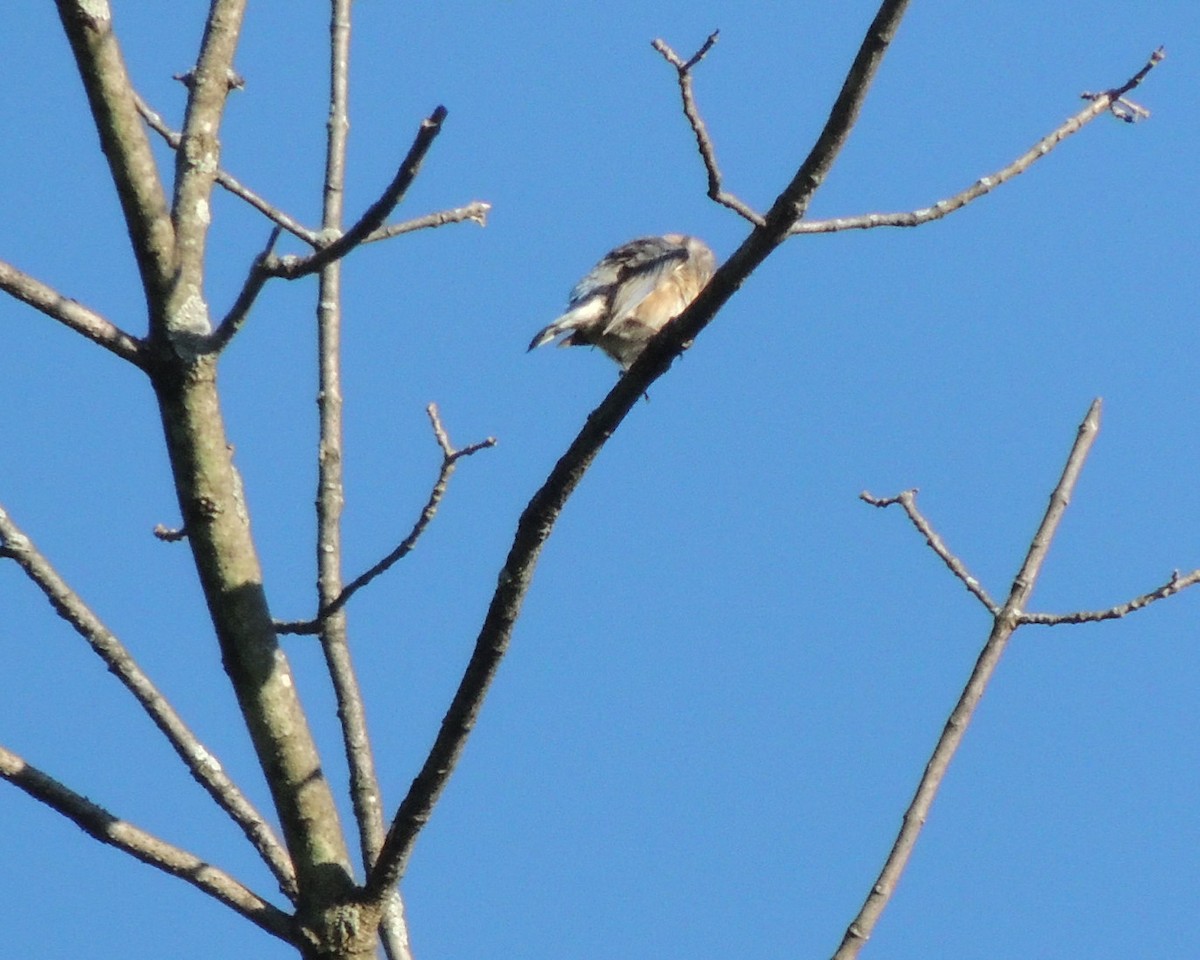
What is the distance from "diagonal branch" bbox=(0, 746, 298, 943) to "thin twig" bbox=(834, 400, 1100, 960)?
93 cm

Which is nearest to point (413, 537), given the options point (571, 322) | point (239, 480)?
point (239, 480)

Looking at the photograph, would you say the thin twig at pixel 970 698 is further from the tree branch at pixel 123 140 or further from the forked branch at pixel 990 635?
the tree branch at pixel 123 140

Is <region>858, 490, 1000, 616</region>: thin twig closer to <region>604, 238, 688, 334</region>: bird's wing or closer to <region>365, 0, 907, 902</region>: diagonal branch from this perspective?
<region>365, 0, 907, 902</region>: diagonal branch

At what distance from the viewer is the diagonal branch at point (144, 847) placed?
Answer: 2189 mm

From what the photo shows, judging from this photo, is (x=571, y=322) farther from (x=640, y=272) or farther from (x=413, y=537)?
(x=413, y=537)

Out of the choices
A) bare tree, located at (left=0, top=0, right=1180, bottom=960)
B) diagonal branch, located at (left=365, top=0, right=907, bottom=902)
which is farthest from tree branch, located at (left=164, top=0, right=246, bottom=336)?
diagonal branch, located at (left=365, top=0, right=907, bottom=902)

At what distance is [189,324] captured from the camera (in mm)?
2303

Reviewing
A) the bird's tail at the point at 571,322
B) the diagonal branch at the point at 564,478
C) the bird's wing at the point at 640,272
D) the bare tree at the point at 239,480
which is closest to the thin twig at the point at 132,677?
the bare tree at the point at 239,480

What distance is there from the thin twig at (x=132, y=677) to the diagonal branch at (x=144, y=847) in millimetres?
299

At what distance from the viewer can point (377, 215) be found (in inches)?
80.7

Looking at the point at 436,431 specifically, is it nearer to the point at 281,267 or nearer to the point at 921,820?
the point at 281,267

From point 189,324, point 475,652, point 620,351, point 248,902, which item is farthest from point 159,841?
point 620,351

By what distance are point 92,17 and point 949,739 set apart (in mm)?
1869

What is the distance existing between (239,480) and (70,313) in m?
0.39
